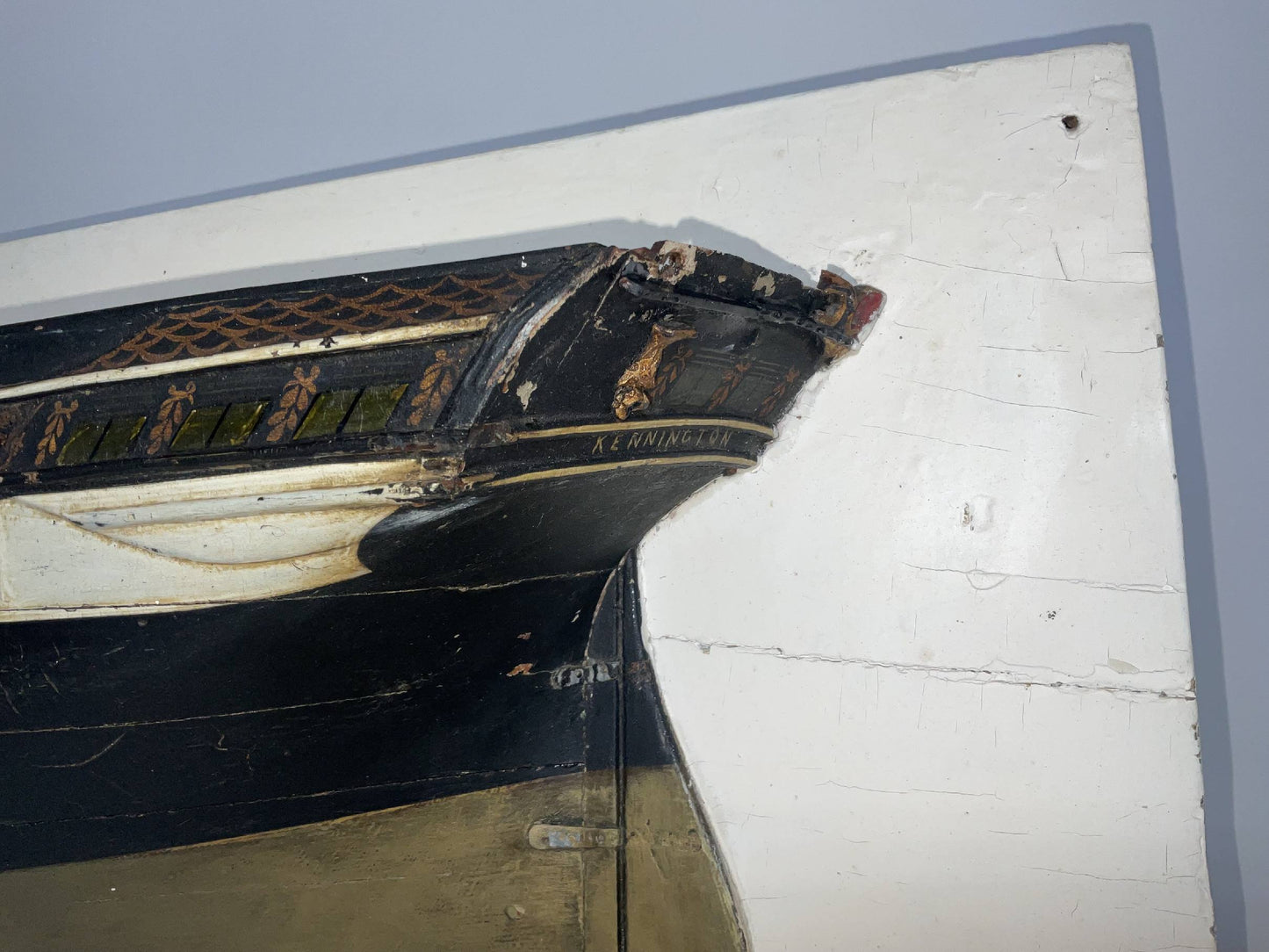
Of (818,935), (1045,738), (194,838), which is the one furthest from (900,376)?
(194,838)

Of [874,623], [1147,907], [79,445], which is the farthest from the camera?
[874,623]

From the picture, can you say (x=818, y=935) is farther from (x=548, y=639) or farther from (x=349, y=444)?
(x=349, y=444)

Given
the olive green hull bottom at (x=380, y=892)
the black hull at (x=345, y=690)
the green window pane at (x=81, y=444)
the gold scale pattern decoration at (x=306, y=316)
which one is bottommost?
the olive green hull bottom at (x=380, y=892)

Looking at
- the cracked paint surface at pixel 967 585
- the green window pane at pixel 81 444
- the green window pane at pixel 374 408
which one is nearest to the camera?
A: the green window pane at pixel 374 408

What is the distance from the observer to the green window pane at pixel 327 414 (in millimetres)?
989

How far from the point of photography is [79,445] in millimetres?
1090

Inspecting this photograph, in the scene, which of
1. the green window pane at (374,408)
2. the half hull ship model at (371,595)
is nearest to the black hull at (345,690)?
the half hull ship model at (371,595)

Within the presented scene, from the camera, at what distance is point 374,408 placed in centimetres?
98

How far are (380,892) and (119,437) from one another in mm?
718

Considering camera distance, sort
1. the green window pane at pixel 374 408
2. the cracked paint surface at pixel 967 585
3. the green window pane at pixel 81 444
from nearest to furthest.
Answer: the green window pane at pixel 374 408 < the green window pane at pixel 81 444 < the cracked paint surface at pixel 967 585

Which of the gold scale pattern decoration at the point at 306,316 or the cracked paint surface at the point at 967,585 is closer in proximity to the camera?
the gold scale pattern decoration at the point at 306,316

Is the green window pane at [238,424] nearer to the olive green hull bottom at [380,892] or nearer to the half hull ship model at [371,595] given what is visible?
the half hull ship model at [371,595]

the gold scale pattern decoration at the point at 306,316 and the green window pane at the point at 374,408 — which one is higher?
the gold scale pattern decoration at the point at 306,316

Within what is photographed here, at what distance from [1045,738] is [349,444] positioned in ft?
3.24
